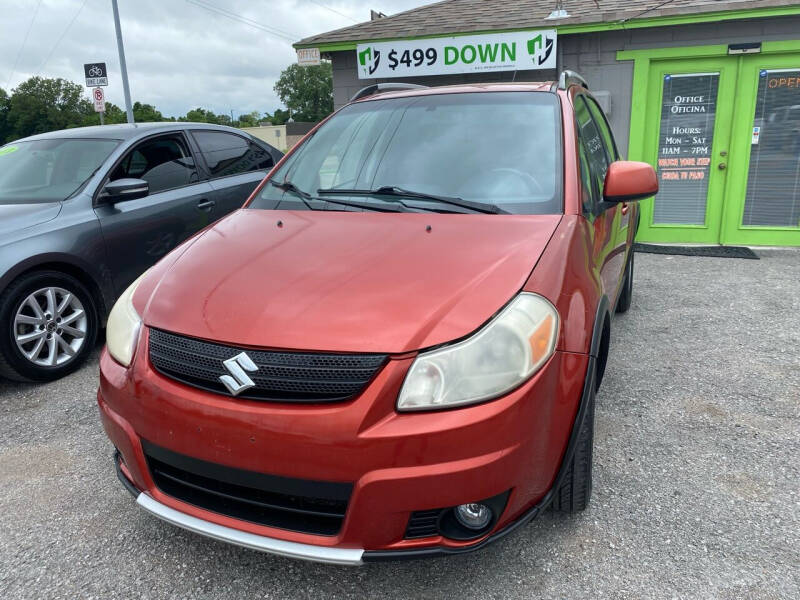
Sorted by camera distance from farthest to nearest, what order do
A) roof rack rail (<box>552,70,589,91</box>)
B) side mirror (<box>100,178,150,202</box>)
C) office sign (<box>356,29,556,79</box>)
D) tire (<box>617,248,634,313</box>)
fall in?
1. office sign (<box>356,29,556,79</box>)
2. tire (<box>617,248,634,313</box>)
3. side mirror (<box>100,178,150,202</box>)
4. roof rack rail (<box>552,70,589,91</box>)

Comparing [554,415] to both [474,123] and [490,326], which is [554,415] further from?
[474,123]

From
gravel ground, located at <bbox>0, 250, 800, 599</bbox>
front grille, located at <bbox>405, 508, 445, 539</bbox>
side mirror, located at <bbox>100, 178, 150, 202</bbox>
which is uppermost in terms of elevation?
side mirror, located at <bbox>100, 178, 150, 202</bbox>

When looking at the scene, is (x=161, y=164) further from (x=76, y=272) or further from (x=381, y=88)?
(x=381, y=88)

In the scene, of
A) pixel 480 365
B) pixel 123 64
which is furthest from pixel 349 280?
pixel 123 64

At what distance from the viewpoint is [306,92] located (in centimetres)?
8819

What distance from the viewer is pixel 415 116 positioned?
3.01 meters

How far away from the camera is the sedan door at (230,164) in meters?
5.12

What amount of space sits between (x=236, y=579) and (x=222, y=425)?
70 cm

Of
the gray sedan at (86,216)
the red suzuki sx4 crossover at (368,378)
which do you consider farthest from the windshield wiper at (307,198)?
the gray sedan at (86,216)

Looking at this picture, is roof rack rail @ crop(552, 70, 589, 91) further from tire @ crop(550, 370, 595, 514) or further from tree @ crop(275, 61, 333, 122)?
tree @ crop(275, 61, 333, 122)

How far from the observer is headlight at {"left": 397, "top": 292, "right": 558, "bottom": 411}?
5.37 ft

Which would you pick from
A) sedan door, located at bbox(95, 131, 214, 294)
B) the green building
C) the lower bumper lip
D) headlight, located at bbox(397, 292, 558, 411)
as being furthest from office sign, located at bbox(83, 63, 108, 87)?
headlight, located at bbox(397, 292, 558, 411)

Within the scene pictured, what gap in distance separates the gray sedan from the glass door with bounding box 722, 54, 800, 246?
587 centimetres

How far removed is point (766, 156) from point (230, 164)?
6.27m
